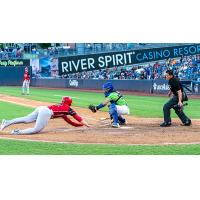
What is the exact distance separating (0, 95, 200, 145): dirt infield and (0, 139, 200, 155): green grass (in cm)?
57

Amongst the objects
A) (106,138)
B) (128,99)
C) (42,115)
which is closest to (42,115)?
(42,115)

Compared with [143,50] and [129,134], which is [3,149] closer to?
[129,134]

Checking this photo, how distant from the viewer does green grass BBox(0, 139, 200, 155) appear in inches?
350

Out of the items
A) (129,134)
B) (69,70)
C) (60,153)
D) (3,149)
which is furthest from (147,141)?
(69,70)

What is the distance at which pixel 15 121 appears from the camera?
36.4 feet

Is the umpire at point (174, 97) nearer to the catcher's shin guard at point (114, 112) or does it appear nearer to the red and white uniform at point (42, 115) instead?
the catcher's shin guard at point (114, 112)

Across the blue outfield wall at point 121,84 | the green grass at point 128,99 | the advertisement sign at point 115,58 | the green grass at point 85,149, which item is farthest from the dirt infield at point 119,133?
the blue outfield wall at point 121,84

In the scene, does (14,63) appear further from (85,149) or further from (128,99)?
(85,149)

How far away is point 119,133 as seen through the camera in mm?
11391

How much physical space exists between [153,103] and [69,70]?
197 inches

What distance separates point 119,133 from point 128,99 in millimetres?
8964

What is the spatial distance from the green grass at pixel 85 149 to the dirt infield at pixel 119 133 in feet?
1.87

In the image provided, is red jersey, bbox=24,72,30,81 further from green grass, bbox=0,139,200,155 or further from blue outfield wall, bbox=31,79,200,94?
green grass, bbox=0,139,200,155
